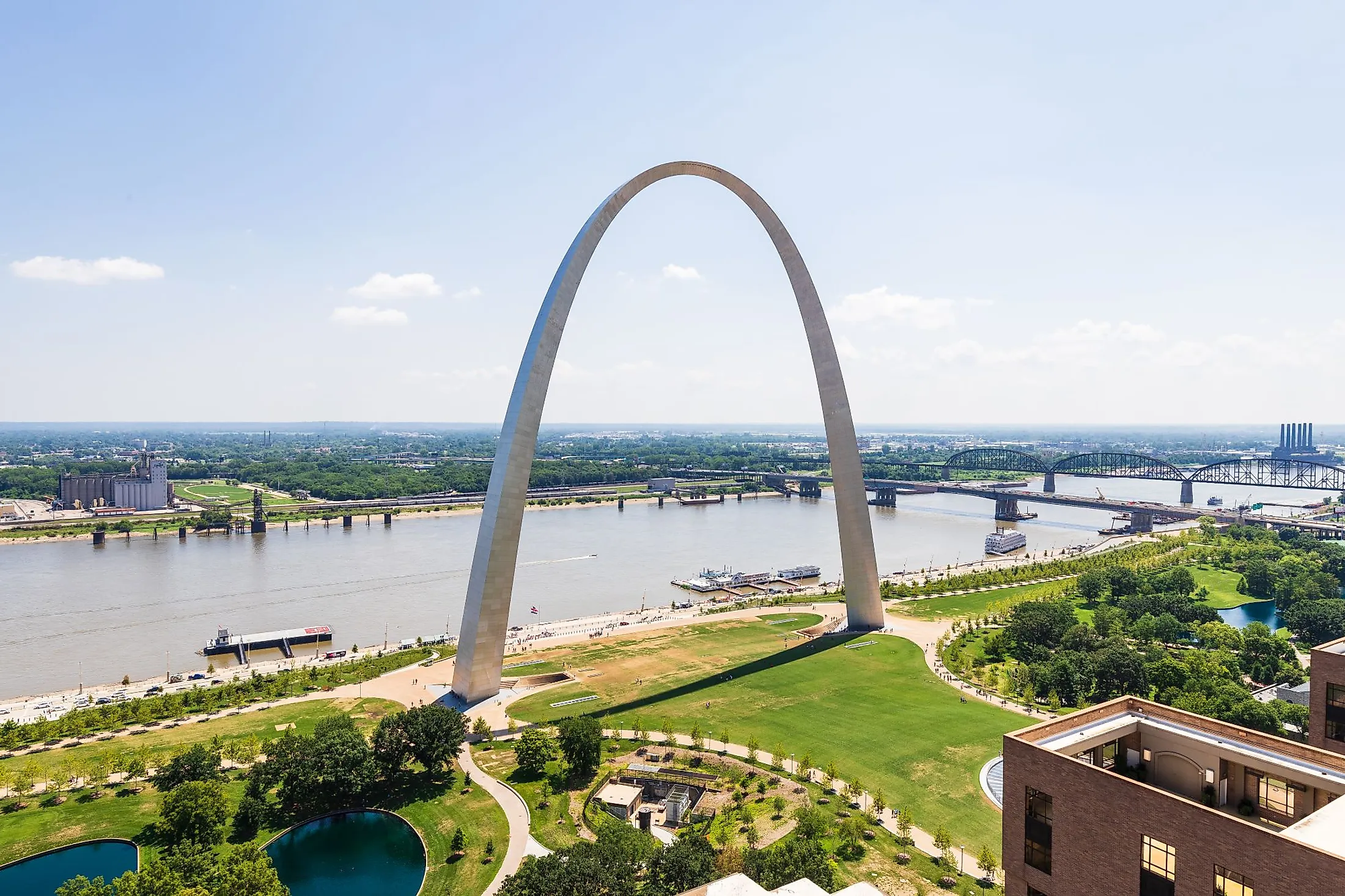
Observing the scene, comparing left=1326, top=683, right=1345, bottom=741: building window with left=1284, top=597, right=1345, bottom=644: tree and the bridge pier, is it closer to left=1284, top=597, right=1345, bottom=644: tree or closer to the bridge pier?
left=1284, top=597, right=1345, bottom=644: tree

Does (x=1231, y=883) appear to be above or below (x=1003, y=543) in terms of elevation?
above

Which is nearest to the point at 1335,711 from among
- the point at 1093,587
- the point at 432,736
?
the point at 432,736

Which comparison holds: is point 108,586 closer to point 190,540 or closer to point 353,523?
point 190,540

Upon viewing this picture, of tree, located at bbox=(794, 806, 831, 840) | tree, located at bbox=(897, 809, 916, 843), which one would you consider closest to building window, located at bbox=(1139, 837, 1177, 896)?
tree, located at bbox=(794, 806, 831, 840)

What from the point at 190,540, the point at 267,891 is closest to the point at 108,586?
the point at 190,540

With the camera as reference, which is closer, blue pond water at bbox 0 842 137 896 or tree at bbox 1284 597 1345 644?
blue pond water at bbox 0 842 137 896

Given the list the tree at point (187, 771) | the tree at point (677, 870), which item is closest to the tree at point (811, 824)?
the tree at point (677, 870)

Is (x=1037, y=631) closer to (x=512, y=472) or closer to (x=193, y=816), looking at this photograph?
(x=512, y=472)
